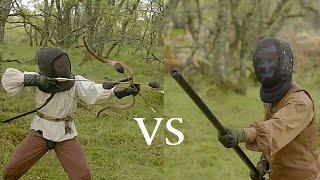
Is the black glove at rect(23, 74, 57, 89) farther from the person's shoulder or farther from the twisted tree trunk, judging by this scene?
the person's shoulder


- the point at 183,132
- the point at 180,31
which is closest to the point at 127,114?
the point at 183,132

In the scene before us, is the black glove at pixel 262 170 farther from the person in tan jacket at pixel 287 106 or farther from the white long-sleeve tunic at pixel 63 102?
the white long-sleeve tunic at pixel 63 102

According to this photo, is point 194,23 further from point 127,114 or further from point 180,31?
point 127,114

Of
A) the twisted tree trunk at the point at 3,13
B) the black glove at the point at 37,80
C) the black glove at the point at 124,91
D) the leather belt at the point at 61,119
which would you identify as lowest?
the leather belt at the point at 61,119

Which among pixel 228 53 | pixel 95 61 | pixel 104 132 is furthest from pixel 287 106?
pixel 228 53

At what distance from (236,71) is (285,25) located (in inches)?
28.2

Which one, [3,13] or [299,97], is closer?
[299,97]

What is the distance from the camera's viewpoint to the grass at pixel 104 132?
4.11 metres

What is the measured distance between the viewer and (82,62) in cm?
411

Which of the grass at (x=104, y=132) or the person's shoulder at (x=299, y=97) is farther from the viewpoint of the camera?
the grass at (x=104, y=132)

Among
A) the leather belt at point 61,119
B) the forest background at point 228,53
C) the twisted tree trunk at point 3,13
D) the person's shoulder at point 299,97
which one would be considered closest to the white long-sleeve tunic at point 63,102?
the leather belt at point 61,119

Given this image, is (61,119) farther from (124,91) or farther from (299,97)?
(299,97)

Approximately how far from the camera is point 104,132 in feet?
14.4

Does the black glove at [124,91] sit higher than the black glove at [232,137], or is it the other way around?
the black glove at [232,137]
